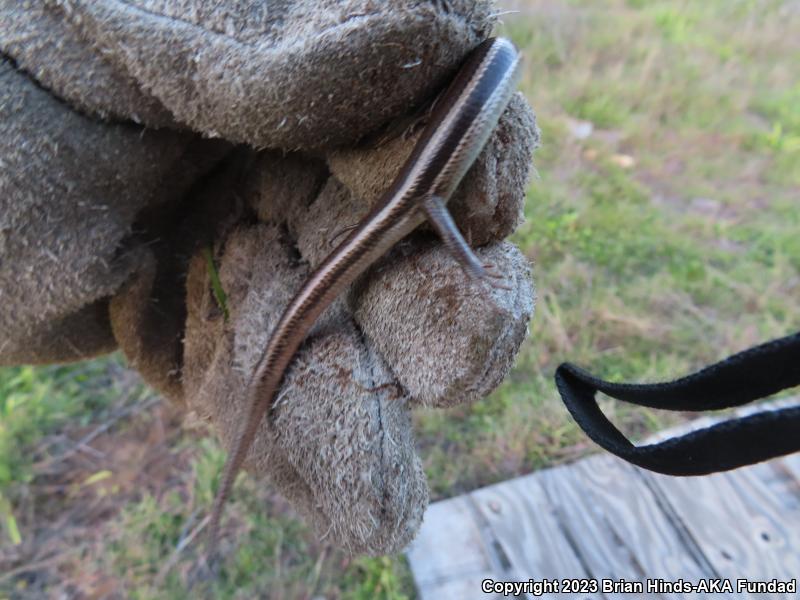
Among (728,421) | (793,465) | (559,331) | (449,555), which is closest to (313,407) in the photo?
(728,421)

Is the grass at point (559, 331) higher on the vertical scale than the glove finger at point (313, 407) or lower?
lower

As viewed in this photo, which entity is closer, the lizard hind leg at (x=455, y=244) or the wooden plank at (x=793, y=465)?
the lizard hind leg at (x=455, y=244)

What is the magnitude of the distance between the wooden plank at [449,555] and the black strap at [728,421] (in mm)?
882

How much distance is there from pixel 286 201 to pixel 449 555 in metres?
0.99

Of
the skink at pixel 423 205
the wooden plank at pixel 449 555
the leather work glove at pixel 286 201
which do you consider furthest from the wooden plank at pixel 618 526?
the skink at pixel 423 205

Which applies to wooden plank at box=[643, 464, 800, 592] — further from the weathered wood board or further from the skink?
the skink

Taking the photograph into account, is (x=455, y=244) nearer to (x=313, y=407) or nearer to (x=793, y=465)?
(x=313, y=407)

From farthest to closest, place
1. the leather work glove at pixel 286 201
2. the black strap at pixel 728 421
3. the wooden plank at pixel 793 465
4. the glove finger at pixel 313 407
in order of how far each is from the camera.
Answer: the wooden plank at pixel 793 465
the glove finger at pixel 313 407
the leather work glove at pixel 286 201
the black strap at pixel 728 421

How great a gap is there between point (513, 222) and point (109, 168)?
541mm

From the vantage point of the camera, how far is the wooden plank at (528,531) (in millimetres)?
1324

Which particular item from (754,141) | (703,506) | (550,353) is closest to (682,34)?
(754,141)

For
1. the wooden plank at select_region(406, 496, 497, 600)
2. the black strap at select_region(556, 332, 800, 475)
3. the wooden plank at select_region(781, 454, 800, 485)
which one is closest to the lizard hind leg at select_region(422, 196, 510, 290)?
the black strap at select_region(556, 332, 800, 475)

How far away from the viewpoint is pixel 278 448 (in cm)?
78

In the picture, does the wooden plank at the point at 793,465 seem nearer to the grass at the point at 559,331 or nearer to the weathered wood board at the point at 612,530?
the weathered wood board at the point at 612,530
